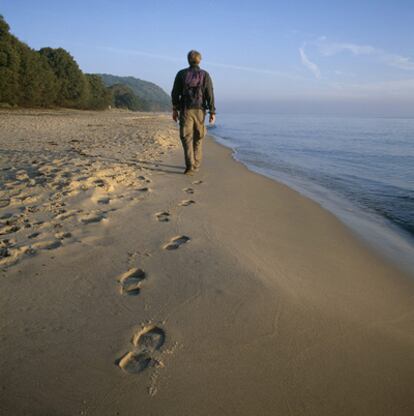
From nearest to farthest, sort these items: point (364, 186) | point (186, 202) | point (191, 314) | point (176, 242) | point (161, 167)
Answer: point (191, 314)
point (176, 242)
point (186, 202)
point (161, 167)
point (364, 186)

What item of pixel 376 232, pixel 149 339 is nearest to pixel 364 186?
pixel 376 232

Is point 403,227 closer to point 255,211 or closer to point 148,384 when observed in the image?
point 255,211

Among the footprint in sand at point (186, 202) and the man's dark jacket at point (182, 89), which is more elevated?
the man's dark jacket at point (182, 89)

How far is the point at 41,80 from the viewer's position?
39000 mm

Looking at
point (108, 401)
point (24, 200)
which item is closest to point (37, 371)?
point (108, 401)

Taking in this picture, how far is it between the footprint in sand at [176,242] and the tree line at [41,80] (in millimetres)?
38554

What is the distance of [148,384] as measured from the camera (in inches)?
56.8

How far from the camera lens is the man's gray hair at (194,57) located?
18.9 ft

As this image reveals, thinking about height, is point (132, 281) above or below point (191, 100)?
below

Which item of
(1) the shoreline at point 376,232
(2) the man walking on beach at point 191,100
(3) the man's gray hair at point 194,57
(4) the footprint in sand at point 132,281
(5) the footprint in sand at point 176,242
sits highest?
(3) the man's gray hair at point 194,57

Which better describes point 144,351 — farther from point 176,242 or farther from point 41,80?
point 41,80

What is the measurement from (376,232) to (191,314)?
3.18m

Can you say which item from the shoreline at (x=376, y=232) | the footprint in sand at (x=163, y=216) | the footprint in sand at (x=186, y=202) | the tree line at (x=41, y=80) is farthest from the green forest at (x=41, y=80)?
the shoreline at (x=376, y=232)

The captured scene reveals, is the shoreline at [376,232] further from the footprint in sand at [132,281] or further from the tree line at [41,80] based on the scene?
the tree line at [41,80]
